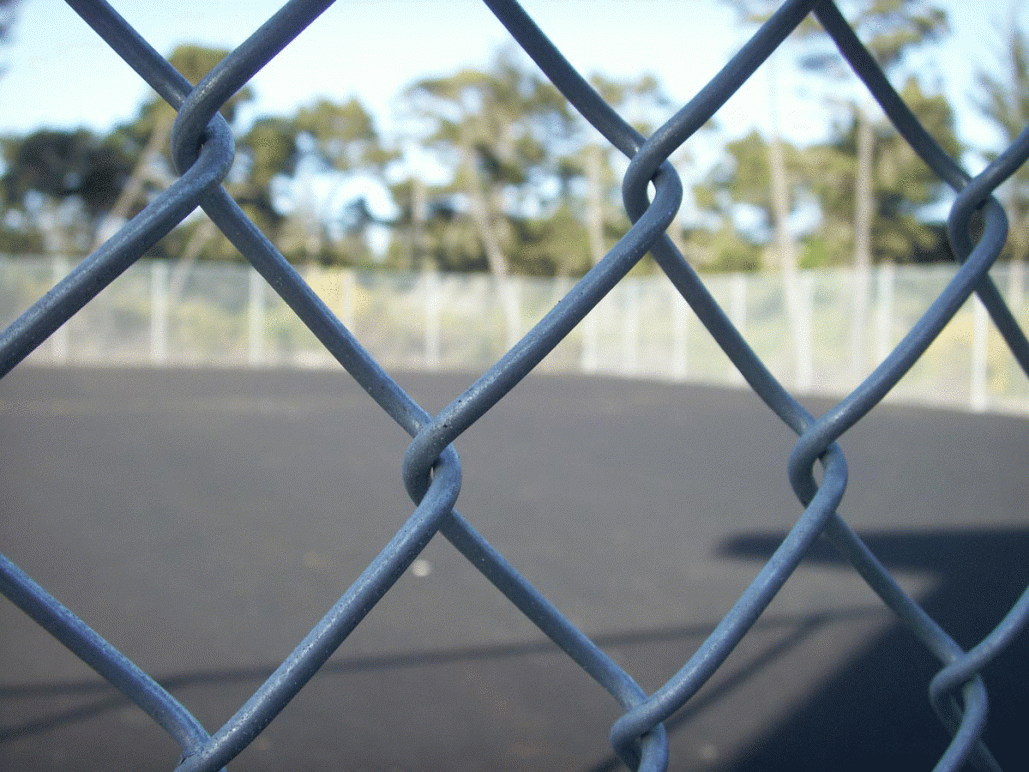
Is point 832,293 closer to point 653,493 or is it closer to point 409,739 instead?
point 653,493

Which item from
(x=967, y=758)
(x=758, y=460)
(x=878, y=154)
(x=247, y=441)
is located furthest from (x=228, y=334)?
(x=967, y=758)

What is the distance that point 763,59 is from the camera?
544 millimetres

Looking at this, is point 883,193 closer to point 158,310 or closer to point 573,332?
point 573,332

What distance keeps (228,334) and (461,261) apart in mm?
15161

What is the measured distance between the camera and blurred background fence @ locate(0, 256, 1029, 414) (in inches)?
603

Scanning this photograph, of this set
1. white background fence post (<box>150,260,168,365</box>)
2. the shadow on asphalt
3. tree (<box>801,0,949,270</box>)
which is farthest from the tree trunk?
white background fence post (<box>150,260,168,365</box>)

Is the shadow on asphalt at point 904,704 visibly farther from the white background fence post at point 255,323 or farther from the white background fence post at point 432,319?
the white background fence post at point 432,319

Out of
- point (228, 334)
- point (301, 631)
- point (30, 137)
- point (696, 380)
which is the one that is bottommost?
point (696, 380)

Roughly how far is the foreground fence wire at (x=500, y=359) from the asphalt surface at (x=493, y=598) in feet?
Answer: 6.59

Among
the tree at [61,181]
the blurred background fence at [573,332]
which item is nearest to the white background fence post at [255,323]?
the blurred background fence at [573,332]

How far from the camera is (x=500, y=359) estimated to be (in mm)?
437

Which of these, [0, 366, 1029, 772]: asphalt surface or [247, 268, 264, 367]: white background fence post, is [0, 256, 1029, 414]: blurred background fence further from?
[0, 366, 1029, 772]: asphalt surface

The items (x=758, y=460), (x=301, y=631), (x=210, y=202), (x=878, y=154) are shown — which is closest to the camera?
(x=210, y=202)

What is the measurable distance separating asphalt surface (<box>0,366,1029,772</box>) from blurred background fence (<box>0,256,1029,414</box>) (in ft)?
21.3
